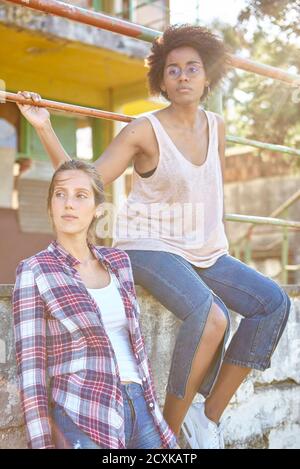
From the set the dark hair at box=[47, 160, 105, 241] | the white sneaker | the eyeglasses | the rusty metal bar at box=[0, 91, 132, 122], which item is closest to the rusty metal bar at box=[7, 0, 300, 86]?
the eyeglasses

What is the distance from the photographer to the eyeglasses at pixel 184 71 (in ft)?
9.30

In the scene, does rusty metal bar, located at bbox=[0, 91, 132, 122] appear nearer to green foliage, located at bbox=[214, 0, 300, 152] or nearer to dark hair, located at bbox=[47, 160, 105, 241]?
dark hair, located at bbox=[47, 160, 105, 241]

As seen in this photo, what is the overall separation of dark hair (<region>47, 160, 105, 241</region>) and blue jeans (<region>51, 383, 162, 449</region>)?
20.9 inches

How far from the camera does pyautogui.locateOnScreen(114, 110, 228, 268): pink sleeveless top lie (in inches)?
106

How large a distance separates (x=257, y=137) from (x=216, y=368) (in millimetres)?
5311

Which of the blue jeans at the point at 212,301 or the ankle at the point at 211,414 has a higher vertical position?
the blue jeans at the point at 212,301

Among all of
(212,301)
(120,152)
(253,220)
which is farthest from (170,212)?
(253,220)

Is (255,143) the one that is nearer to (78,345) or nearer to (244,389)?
(244,389)

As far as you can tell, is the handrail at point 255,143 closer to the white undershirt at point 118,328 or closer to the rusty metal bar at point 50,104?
the rusty metal bar at point 50,104

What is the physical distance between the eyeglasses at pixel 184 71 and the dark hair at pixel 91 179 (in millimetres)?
650

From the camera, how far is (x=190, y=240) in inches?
107

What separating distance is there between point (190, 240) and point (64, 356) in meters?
0.78

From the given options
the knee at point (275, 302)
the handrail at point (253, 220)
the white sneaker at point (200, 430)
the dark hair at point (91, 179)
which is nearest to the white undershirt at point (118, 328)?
the dark hair at point (91, 179)
